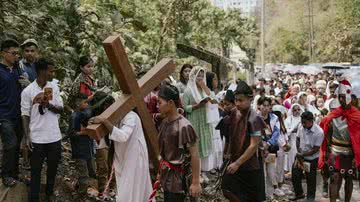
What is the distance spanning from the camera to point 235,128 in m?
5.72

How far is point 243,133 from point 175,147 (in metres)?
1.11

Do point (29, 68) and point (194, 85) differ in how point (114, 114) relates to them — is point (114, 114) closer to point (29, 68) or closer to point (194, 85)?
point (29, 68)

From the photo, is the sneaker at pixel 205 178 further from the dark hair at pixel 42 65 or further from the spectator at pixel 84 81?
the dark hair at pixel 42 65

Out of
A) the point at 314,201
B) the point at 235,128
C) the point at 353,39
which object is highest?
the point at 353,39

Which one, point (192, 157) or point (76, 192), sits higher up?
point (192, 157)

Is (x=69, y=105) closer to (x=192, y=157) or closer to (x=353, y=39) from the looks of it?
(x=192, y=157)

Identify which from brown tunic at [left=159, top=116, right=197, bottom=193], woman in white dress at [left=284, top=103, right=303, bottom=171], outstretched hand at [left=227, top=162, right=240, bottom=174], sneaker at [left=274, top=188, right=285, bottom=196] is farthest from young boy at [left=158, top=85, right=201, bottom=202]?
woman in white dress at [left=284, top=103, right=303, bottom=171]

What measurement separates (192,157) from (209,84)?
4030 millimetres

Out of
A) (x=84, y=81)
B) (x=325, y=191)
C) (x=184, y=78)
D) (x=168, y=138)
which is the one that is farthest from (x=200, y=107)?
(x=168, y=138)

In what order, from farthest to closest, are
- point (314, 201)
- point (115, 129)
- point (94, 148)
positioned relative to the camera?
point (314, 201) < point (94, 148) < point (115, 129)

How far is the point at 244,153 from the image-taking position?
18.2 ft

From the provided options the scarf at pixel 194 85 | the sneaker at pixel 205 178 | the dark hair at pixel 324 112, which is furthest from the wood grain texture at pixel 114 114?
the dark hair at pixel 324 112

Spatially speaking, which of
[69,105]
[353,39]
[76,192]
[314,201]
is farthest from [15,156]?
[353,39]

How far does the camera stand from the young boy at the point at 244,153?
555 cm
